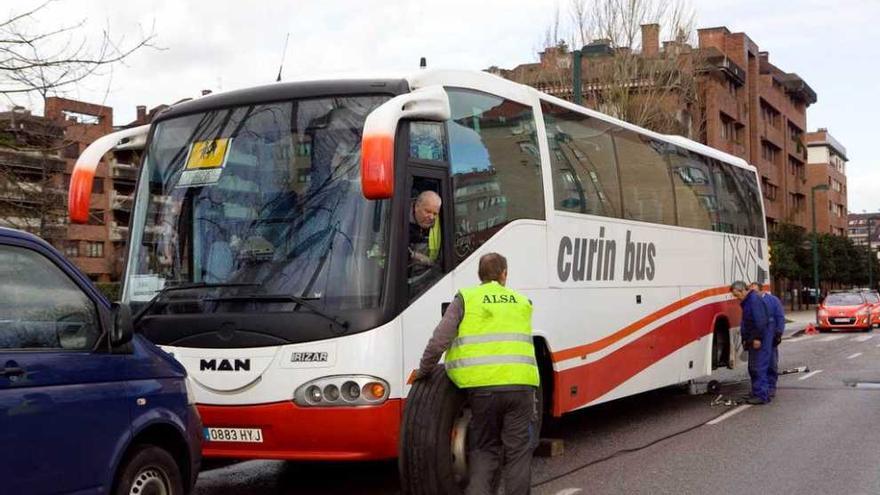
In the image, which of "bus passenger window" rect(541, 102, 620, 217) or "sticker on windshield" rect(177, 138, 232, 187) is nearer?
"sticker on windshield" rect(177, 138, 232, 187)

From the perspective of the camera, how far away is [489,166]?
29.1ft

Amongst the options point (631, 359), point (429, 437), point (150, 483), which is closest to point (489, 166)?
point (429, 437)

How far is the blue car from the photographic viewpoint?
16.9 ft

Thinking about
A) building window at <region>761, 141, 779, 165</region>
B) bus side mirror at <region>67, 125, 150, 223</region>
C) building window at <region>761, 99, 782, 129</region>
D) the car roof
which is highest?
building window at <region>761, 99, 782, 129</region>

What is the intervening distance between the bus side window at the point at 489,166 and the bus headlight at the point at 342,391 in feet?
4.32

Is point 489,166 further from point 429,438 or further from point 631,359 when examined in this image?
point 631,359

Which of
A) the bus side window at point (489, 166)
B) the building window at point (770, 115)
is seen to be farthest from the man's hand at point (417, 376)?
the building window at point (770, 115)

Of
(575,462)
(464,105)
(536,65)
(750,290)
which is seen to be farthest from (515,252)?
(536,65)

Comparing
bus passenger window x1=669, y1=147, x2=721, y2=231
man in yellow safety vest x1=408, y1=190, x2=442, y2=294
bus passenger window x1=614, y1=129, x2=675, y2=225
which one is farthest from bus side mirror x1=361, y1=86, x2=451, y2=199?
bus passenger window x1=669, y1=147, x2=721, y2=231

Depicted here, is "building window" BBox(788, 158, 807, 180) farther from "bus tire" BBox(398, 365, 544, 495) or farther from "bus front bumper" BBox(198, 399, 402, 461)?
"bus front bumper" BBox(198, 399, 402, 461)

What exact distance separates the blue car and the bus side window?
273cm

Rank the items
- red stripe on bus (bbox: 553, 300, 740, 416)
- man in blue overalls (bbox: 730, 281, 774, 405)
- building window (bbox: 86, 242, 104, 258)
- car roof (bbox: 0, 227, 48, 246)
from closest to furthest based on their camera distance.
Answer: car roof (bbox: 0, 227, 48, 246) → red stripe on bus (bbox: 553, 300, 740, 416) → man in blue overalls (bbox: 730, 281, 774, 405) → building window (bbox: 86, 242, 104, 258)

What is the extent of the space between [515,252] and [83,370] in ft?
14.3

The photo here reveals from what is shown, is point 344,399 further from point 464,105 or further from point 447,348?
point 464,105
